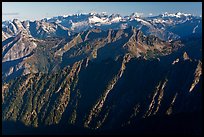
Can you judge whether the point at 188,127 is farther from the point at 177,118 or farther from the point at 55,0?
the point at 55,0

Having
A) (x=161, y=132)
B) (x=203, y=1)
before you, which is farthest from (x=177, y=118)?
(x=203, y=1)

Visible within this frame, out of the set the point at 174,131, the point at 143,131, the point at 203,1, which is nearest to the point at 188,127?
the point at 174,131

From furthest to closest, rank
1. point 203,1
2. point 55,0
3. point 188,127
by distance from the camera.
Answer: point 188,127 → point 55,0 → point 203,1

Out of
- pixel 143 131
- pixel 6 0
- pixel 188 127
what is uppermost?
pixel 6 0

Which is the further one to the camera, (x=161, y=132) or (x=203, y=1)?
(x=161, y=132)

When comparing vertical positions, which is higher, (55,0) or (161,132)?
(55,0)

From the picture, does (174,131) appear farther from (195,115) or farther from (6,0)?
(6,0)

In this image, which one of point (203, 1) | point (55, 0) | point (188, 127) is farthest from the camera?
point (188, 127)

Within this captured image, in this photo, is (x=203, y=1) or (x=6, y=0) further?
(x=6, y=0)

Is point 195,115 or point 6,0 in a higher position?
point 6,0
